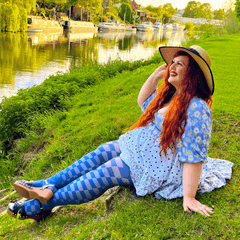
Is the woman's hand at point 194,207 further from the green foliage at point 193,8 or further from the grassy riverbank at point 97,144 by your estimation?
the green foliage at point 193,8

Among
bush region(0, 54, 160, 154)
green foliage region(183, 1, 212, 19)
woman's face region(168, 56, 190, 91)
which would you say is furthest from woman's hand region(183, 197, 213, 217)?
green foliage region(183, 1, 212, 19)

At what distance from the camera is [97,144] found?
13.7 ft

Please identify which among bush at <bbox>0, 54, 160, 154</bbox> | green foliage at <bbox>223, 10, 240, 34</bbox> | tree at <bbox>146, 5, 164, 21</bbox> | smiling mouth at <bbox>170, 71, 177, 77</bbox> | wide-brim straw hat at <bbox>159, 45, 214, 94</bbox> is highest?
tree at <bbox>146, 5, 164, 21</bbox>

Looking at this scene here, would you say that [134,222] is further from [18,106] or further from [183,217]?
[18,106]

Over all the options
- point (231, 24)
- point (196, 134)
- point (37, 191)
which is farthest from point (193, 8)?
point (37, 191)

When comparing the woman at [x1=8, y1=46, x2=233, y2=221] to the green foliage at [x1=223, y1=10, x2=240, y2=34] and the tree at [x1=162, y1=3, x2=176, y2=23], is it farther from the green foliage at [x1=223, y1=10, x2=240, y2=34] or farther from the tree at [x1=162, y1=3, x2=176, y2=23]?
the tree at [x1=162, y1=3, x2=176, y2=23]

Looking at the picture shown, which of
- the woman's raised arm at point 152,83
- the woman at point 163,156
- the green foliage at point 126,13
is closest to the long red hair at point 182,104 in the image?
the woman at point 163,156

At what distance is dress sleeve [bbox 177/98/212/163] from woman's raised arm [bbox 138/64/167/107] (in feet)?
1.87

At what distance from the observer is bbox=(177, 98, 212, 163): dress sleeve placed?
85.0 inches

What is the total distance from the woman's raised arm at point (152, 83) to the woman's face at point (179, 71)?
0.33 m

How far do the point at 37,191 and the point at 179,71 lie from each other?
5.06ft

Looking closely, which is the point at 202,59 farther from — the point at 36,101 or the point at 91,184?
the point at 36,101

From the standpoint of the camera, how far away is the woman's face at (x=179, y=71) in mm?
2270

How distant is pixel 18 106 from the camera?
6238 mm
